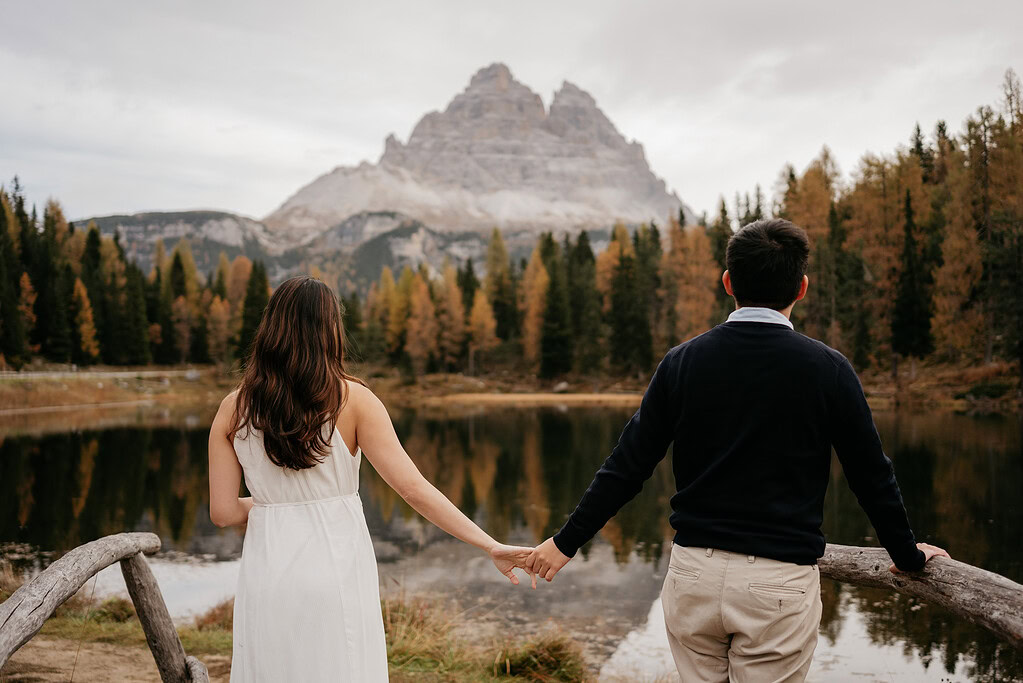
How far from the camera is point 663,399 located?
2.71 metres

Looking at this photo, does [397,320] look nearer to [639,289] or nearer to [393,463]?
[639,289]

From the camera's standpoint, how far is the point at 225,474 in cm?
287

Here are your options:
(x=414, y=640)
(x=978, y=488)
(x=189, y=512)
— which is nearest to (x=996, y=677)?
(x=414, y=640)

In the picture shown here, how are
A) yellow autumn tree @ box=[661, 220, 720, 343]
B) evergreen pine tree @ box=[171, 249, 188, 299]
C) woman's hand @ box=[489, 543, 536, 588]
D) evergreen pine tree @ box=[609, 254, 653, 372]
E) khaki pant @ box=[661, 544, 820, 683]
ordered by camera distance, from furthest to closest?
1. evergreen pine tree @ box=[171, 249, 188, 299]
2. evergreen pine tree @ box=[609, 254, 653, 372]
3. yellow autumn tree @ box=[661, 220, 720, 343]
4. woman's hand @ box=[489, 543, 536, 588]
5. khaki pant @ box=[661, 544, 820, 683]

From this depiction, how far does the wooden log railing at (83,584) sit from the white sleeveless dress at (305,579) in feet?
2.85

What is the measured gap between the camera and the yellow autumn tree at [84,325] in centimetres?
5806

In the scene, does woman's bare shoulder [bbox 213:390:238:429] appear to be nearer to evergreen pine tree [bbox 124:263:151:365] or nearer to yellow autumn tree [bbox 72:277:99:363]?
yellow autumn tree [bbox 72:277:99:363]

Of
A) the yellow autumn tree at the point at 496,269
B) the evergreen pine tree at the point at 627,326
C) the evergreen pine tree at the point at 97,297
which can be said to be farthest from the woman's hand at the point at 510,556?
the evergreen pine tree at the point at 97,297

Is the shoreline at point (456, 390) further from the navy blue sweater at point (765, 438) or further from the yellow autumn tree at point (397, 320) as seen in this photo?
the navy blue sweater at point (765, 438)

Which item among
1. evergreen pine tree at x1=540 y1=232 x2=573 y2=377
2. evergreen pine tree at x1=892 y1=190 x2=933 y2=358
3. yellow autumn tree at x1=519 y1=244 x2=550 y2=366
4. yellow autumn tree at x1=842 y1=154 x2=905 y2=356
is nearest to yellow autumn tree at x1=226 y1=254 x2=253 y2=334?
yellow autumn tree at x1=519 y1=244 x2=550 y2=366

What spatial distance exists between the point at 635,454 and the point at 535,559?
0.84 metres

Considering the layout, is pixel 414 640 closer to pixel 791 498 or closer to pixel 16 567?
pixel 791 498

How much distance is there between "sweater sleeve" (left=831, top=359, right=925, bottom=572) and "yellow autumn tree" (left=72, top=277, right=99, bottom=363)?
64198mm

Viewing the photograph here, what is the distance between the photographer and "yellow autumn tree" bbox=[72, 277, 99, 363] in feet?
190
